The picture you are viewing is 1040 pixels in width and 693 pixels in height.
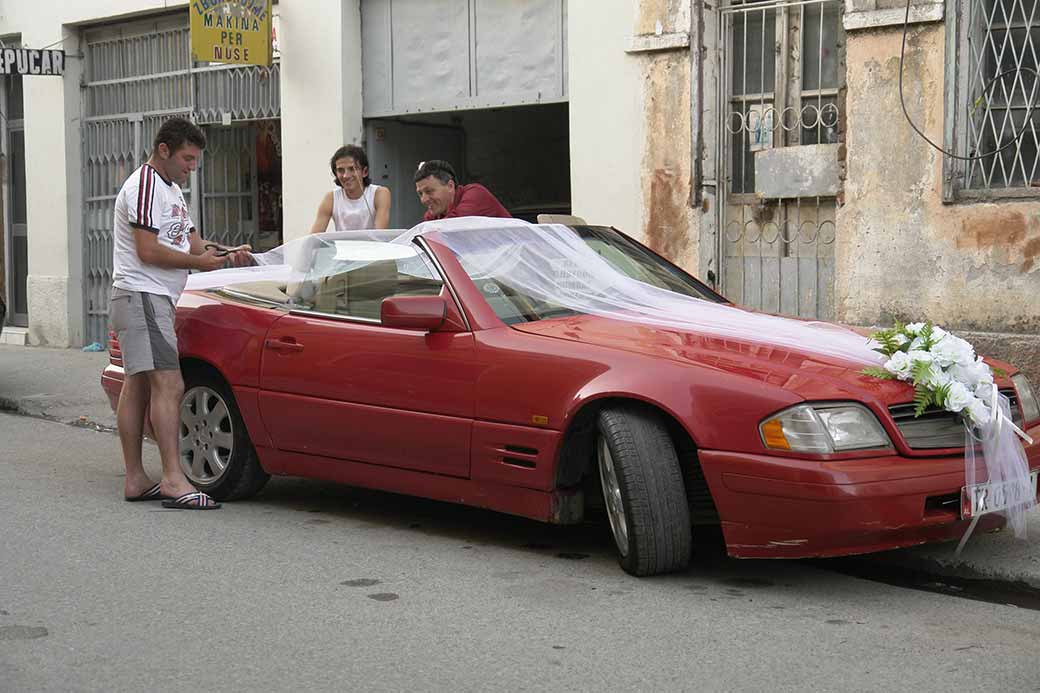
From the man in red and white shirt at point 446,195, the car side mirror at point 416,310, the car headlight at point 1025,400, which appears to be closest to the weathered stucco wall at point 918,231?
the man in red and white shirt at point 446,195

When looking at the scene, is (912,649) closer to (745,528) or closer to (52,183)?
(745,528)

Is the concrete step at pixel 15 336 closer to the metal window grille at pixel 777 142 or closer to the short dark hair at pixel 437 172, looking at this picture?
the metal window grille at pixel 777 142

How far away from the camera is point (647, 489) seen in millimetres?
5363

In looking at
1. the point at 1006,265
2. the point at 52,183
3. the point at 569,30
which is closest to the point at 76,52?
the point at 52,183

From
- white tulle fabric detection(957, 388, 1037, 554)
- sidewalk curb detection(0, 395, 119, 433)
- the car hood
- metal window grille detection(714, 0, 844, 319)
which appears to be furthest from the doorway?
white tulle fabric detection(957, 388, 1037, 554)

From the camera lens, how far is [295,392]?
6.69m

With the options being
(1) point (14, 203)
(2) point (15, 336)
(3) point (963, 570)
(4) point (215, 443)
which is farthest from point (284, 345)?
(1) point (14, 203)

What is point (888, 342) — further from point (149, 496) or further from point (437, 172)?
point (149, 496)

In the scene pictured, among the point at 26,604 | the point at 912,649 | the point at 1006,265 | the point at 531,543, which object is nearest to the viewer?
the point at 912,649

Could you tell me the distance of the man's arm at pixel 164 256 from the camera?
7055 mm

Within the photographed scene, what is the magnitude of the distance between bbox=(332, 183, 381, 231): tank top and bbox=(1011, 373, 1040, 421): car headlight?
4380mm

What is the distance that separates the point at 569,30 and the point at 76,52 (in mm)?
6812

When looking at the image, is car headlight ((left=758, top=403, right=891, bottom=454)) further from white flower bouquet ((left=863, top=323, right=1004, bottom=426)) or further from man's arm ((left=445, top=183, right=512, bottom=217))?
man's arm ((left=445, top=183, right=512, bottom=217))

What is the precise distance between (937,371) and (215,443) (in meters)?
3.67
